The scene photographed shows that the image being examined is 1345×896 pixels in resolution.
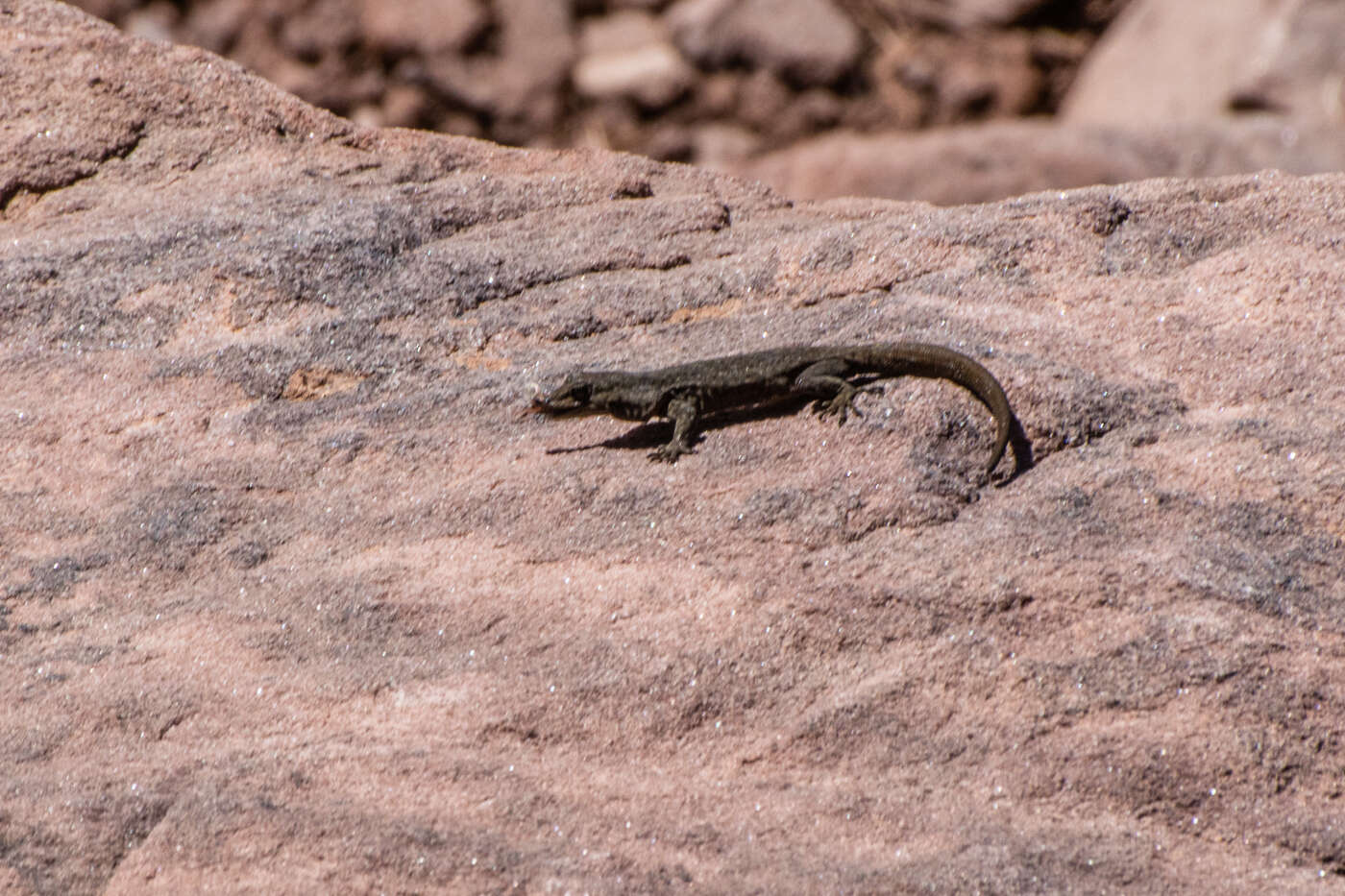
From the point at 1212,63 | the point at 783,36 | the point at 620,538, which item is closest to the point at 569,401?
the point at 620,538

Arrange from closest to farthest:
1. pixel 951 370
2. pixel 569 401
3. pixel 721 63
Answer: pixel 951 370, pixel 569 401, pixel 721 63

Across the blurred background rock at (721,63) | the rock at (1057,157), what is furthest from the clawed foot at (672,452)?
the blurred background rock at (721,63)

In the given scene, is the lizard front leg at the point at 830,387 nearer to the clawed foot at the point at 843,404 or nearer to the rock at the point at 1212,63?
the clawed foot at the point at 843,404

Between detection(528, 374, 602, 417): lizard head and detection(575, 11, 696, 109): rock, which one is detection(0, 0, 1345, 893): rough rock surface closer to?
detection(528, 374, 602, 417): lizard head

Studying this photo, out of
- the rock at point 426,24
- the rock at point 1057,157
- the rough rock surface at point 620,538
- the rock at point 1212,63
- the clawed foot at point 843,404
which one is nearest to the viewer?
the rough rock surface at point 620,538

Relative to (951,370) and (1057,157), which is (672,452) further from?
(1057,157)

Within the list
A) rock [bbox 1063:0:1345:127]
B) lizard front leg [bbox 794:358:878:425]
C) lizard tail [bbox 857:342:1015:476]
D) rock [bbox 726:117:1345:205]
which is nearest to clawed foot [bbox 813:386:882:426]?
lizard front leg [bbox 794:358:878:425]

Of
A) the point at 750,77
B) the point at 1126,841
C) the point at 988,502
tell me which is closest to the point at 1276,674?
the point at 1126,841

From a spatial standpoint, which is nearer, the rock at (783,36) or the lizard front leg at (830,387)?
the lizard front leg at (830,387)
